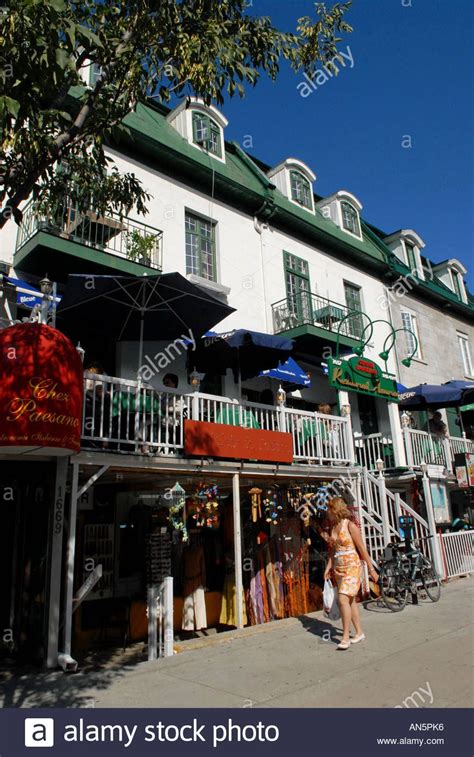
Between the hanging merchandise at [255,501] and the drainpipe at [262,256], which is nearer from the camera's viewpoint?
the hanging merchandise at [255,501]

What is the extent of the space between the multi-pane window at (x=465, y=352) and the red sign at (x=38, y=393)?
19.4 metres

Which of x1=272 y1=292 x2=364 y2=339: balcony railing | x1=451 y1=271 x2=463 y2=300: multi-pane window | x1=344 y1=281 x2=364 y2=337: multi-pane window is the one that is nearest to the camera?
x1=272 y1=292 x2=364 y2=339: balcony railing

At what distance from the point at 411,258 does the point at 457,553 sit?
12028mm

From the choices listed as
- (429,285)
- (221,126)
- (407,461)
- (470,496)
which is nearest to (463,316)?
(429,285)

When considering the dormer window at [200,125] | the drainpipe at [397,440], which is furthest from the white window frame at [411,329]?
the dormer window at [200,125]

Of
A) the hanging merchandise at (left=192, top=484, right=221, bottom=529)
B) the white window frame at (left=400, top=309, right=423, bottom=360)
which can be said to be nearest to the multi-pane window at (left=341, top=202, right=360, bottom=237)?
the white window frame at (left=400, top=309, right=423, bottom=360)

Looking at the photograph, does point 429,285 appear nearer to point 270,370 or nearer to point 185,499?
point 270,370

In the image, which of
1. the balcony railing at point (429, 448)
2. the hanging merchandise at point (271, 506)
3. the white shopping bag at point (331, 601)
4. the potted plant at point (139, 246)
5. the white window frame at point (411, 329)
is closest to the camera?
the white shopping bag at point (331, 601)

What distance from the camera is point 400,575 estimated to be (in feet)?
33.0

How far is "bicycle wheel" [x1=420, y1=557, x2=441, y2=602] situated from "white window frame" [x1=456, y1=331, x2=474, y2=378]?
42.6ft

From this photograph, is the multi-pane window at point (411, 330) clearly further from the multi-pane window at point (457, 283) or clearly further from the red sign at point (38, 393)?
the red sign at point (38, 393)

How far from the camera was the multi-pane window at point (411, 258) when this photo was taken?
20.6 metres

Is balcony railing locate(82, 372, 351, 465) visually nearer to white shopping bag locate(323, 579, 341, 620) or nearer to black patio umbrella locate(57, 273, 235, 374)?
black patio umbrella locate(57, 273, 235, 374)

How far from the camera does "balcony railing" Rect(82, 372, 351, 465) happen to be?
25.5 ft
